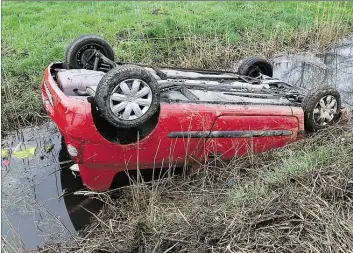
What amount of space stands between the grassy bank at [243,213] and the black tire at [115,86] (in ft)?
2.03

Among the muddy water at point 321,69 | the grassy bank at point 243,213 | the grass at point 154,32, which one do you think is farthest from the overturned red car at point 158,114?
the muddy water at point 321,69

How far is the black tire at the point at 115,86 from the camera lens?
4043 millimetres

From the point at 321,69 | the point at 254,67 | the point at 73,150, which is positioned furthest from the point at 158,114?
the point at 321,69

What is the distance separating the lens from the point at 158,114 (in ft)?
14.5

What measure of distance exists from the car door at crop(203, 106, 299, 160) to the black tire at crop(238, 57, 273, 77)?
1499 millimetres

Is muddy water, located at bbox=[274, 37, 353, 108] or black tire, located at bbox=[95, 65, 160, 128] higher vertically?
black tire, located at bbox=[95, 65, 160, 128]

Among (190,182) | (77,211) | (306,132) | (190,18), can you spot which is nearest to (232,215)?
(190,182)

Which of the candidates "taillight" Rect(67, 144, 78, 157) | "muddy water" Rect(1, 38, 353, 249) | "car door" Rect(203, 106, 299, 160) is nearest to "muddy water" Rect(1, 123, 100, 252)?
"muddy water" Rect(1, 38, 353, 249)

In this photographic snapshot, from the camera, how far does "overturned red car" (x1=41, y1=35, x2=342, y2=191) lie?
4.16 meters

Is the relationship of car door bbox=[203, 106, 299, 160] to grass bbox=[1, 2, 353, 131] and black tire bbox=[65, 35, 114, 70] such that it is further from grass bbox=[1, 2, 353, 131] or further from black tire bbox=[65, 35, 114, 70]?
grass bbox=[1, 2, 353, 131]

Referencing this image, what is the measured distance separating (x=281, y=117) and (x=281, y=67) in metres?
4.03

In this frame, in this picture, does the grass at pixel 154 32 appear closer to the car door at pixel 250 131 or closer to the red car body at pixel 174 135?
the red car body at pixel 174 135

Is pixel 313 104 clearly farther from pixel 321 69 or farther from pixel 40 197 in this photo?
pixel 321 69

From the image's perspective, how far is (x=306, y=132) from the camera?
5.47 meters
